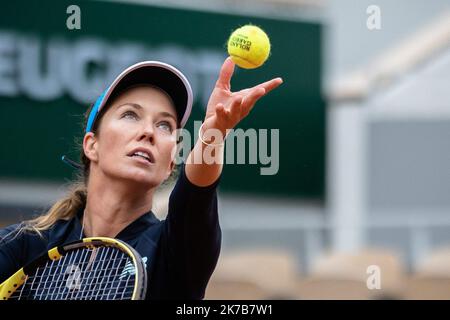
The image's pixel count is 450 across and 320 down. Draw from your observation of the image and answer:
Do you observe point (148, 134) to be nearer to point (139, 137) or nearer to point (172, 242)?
point (139, 137)

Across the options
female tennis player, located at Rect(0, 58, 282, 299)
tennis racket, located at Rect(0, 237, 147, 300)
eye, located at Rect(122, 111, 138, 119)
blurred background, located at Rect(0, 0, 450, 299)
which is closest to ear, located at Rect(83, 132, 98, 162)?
female tennis player, located at Rect(0, 58, 282, 299)

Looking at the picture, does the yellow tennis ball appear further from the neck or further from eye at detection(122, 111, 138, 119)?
the neck

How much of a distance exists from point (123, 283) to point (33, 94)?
4.45 m

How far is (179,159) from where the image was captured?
94.9 inches

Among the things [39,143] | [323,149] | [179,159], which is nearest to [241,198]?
[323,149]

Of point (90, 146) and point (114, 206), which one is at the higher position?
point (90, 146)

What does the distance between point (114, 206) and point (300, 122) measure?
5285 millimetres

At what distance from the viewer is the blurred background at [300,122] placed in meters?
5.90

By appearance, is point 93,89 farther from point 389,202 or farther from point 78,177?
point 78,177

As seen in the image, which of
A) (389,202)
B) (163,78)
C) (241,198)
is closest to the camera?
(163,78)

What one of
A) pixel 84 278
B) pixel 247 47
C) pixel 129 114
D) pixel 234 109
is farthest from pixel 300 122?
pixel 234 109

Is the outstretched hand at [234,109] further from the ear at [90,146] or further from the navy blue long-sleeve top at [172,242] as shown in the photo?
the ear at [90,146]

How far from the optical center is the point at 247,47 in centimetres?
222

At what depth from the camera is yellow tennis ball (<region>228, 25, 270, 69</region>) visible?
2217mm
